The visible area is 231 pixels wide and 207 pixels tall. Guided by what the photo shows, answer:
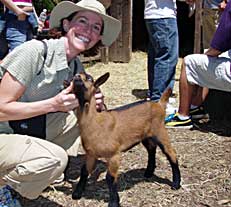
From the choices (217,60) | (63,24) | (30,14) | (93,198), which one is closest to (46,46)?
(63,24)

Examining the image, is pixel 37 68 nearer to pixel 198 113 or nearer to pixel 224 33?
pixel 224 33

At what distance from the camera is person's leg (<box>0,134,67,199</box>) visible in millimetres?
2877

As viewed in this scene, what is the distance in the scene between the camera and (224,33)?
4.35m

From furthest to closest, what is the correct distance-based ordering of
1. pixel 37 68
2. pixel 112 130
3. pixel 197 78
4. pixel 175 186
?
pixel 197 78, pixel 175 186, pixel 112 130, pixel 37 68

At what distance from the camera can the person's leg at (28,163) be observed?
9.44 ft

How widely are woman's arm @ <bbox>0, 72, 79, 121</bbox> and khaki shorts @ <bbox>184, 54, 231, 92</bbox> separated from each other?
193cm

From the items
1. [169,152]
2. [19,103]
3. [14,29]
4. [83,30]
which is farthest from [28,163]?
[14,29]

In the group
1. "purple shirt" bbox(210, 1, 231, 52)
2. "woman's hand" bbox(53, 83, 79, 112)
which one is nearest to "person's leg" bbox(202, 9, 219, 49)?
"purple shirt" bbox(210, 1, 231, 52)

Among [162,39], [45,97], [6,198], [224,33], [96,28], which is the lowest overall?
[6,198]

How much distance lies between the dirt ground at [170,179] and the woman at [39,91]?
1.79 feet

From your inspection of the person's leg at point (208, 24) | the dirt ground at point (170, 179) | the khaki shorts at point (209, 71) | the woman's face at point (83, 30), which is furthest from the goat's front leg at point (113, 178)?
the person's leg at point (208, 24)

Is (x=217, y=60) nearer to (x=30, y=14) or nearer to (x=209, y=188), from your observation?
(x=209, y=188)

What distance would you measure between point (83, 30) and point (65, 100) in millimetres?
482

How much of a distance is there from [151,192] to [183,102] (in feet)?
4.89
